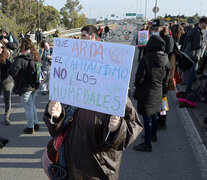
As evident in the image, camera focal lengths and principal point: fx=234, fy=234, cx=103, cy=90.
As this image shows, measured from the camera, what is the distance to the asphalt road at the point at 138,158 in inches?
133

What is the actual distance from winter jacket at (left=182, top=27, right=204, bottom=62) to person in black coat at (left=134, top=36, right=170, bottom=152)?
2.98 metres

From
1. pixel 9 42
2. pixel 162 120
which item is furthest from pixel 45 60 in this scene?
pixel 162 120

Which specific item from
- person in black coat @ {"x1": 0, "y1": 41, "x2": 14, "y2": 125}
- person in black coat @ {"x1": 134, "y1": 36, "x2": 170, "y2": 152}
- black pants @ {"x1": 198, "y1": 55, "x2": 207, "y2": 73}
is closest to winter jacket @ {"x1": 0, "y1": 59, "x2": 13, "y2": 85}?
person in black coat @ {"x1": 0, "y1": 41, "x2": 14, "y2": 125}

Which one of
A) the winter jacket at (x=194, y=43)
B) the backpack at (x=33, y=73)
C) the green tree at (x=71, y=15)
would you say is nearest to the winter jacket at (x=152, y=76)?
the backpack at (x=33, y=73)

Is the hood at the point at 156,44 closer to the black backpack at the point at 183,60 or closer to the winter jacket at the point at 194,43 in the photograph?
the black backpack at the point at 183,60

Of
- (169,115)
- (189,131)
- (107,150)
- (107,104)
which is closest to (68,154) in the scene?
(107,150)

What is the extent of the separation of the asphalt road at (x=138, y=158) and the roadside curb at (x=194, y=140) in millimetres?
27

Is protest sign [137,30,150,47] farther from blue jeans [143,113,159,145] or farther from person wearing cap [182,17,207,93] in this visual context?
blue jeans [143,113,159,145]

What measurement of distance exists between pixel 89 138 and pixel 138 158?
2229 mm

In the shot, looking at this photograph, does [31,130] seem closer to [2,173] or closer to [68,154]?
[2,173]

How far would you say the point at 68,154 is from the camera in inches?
74.1

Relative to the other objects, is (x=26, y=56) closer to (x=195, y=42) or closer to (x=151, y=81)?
(x=151, y=81)

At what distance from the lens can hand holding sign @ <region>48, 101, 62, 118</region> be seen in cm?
184

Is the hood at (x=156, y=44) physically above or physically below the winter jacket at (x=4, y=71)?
above
